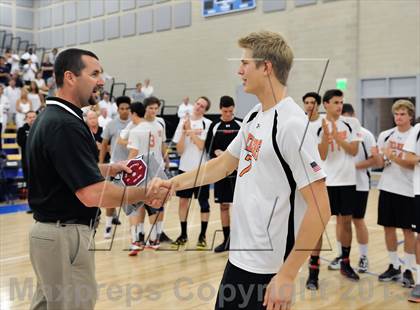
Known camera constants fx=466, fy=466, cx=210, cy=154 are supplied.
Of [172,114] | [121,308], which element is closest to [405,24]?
[172,114]

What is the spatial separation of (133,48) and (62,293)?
1791 centimetres

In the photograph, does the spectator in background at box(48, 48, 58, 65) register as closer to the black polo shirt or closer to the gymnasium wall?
the gymnasium wall

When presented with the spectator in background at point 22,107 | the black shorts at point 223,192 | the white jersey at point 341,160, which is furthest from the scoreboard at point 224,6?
the white jersey at point 341,160

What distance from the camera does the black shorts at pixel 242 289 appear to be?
1977mm

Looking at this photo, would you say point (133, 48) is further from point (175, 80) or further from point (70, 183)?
point (70, 183)

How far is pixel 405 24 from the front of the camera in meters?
12.2

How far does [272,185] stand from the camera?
188 centimetres

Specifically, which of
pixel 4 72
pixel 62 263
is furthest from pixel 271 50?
Result: pixel 4 72

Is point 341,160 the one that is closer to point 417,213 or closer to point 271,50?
point 417,213

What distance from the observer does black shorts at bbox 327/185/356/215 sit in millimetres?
4891

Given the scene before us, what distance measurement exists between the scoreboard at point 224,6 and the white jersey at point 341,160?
446 inches

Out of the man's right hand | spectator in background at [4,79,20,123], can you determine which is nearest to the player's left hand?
the man's right hand

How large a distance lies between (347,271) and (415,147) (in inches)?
60.0

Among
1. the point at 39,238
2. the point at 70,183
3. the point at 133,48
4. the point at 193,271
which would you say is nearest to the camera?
the point at 70,183
